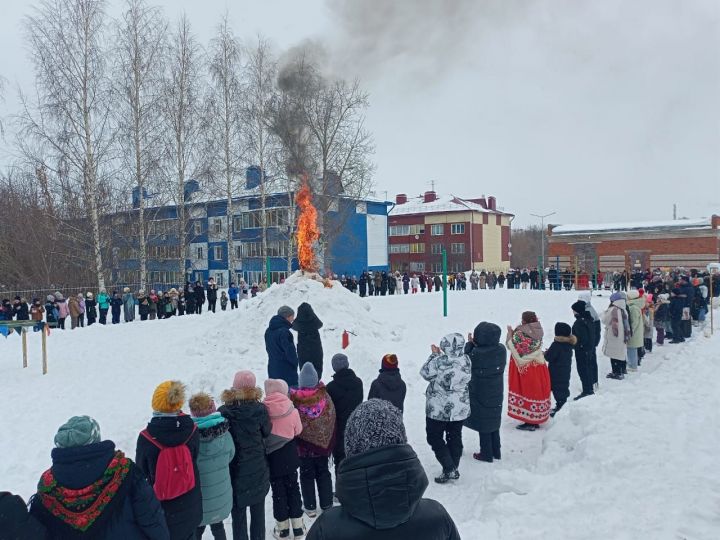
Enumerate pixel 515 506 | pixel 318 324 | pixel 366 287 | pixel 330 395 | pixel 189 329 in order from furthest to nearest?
pixel 366 287
pixel 189 329
pixel 318 324
pixel 330 395
pixel 515 506

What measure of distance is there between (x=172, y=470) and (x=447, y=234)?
188 feet

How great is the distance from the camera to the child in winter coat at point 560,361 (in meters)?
8.09

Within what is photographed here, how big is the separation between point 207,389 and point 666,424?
730cm

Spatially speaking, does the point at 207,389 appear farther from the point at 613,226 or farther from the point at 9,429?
the point at 613,226

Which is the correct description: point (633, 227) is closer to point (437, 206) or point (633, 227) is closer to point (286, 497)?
point (437, 206)

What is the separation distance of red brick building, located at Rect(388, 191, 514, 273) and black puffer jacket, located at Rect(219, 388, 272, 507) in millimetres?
53900

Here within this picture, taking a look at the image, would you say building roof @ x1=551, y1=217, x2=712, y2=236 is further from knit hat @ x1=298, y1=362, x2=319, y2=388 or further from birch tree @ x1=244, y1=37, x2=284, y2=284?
knit hat @ x1=298, y1=362, x2=319, y2=388

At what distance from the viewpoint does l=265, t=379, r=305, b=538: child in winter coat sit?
4777mm

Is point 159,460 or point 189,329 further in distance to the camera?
point 189,329

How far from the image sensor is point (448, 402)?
5938mm

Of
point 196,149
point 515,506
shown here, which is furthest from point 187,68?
point 515,506

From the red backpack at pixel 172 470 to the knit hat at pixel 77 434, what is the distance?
77 cm

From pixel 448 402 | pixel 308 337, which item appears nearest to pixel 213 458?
pixel 448 402

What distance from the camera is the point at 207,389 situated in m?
9.47
